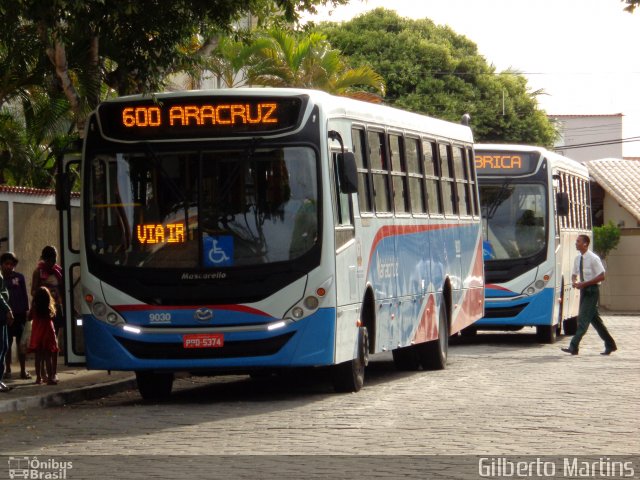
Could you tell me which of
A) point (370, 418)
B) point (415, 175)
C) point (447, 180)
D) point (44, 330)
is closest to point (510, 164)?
point (447, 180)

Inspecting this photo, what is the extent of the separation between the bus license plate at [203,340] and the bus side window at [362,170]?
2452mm

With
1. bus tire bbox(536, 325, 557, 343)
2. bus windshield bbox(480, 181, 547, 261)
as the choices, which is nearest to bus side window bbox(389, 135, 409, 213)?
bus windshield bbox(480, 181, 547, 261)

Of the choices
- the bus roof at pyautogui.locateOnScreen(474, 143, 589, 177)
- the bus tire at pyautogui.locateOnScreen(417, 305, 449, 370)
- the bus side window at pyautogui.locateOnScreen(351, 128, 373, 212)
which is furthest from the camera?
the bus roof at pyautogui.locateOnScreen(474, 143, 589, 177)

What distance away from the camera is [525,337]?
2958 cm

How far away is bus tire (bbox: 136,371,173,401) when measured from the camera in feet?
53.6

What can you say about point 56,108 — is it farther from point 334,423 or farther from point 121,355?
point 334,423

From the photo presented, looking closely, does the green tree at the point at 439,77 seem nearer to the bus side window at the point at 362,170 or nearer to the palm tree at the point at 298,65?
the palm tree at the point at 298,65

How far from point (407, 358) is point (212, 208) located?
5977mm

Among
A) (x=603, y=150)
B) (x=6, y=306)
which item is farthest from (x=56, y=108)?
(x=603, y=150)

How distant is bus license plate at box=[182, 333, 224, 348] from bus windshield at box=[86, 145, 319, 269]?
0.69 m

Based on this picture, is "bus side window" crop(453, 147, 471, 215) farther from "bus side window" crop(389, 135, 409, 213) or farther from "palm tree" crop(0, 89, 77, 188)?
"palm tree" crop(0, 89, 77, 188)

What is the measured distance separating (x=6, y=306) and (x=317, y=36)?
1801cm

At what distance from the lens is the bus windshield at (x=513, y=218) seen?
2588cm

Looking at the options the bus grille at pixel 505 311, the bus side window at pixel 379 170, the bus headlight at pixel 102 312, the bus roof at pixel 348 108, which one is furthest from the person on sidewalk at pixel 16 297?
the bus grille at pixel 505 311
